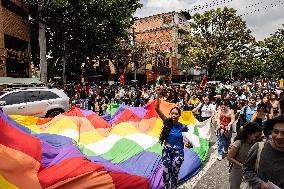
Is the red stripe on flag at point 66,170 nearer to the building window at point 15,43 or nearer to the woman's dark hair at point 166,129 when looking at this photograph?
the woman's dark hair at point 166,129

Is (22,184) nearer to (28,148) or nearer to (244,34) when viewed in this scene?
(28,148)

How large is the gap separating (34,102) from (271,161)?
14414mm

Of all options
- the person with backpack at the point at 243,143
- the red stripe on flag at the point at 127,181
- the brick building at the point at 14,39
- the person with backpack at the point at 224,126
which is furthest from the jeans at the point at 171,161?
the brick building at the point at 14,39

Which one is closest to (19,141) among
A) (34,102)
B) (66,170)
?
(66,170)

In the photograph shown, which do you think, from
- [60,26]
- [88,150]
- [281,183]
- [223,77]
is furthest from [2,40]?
[223,77]

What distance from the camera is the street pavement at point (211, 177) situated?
773 centimetres

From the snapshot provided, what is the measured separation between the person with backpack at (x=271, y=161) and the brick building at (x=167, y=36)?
54563 mm

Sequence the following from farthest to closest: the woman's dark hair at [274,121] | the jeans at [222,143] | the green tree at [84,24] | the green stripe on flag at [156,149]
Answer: the green tree at [84,24] < the jeans at [222,143] < the green stripe on flag at [156,149] < the woman's dark hair at [274,121]

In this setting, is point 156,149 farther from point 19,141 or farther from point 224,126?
point 19,141

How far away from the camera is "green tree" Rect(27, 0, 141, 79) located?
2825cm

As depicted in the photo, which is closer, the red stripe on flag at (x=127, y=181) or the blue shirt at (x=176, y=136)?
the blue shirt at (x=176, y=136)

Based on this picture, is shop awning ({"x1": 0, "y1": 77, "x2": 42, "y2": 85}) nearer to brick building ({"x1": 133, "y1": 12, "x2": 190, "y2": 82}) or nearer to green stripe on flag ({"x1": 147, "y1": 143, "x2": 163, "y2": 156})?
green stripe on flag ({"x1": 147, "y1": 143, "x2": 163, "y2": 156})

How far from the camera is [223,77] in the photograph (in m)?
80.2

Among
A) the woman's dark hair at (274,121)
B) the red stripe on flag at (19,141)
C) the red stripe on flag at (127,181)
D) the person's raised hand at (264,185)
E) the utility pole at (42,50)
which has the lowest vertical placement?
the red stripe on flag at (127,181)
